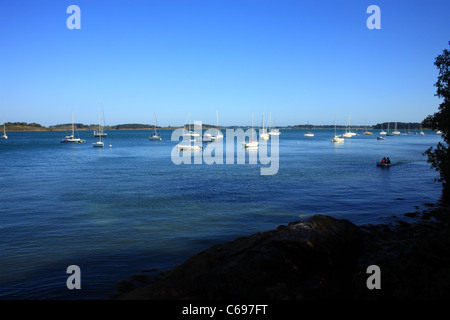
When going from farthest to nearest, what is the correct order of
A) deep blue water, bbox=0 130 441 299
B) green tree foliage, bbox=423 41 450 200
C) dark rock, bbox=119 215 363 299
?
green tree foliage, bbox=423 41 450 200 < deep blue water, bbox=0 130 441 299 < dark rock, bbox=119 215 363 299

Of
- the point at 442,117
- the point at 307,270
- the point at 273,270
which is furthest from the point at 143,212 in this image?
the point at 442,117

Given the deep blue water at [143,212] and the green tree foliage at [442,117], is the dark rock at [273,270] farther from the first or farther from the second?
the green tree foliage at [442,117]

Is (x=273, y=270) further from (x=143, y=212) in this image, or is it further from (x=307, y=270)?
(x=143, y=212)

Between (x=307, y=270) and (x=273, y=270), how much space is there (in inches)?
49.5

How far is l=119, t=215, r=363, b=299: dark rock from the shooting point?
8.71m

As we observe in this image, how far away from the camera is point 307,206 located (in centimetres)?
2284

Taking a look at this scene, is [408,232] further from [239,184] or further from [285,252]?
[239,184]

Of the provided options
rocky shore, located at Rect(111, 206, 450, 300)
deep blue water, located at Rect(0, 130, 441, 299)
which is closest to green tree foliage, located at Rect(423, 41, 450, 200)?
deep blue water, located at Rect(0, 130, 441, 299)

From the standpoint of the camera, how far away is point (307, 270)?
9.80 m

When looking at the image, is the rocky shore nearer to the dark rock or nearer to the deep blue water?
the dark rock

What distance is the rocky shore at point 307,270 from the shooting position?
336 inches
